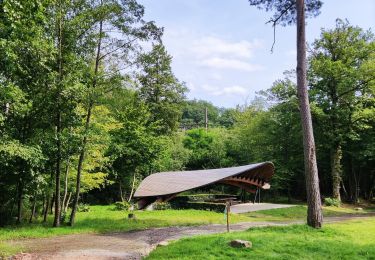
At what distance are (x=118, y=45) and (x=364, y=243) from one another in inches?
433

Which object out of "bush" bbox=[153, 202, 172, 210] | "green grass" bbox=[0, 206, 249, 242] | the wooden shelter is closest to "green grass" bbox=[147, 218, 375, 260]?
"green grass" bbox=[0, 206, 249, 242]

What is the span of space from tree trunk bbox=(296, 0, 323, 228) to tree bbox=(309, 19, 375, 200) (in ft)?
45.4

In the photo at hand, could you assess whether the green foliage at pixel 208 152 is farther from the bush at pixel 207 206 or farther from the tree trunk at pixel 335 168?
the bush at pixel 207 206

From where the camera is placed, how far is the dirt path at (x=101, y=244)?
8562 millimetres

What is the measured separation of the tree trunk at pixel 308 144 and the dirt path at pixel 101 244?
3493 millimetres

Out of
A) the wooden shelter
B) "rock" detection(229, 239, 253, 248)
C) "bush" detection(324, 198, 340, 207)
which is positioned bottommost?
"rock" detection(229, 239, 253, 248)

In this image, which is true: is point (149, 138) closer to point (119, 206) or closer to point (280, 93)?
point (119, 206)

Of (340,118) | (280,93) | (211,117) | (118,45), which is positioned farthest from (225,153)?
(211,117)

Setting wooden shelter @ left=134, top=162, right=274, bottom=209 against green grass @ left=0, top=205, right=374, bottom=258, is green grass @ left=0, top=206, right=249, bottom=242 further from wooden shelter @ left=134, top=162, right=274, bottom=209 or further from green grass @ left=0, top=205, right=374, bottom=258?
wooden shelter @ left=134, top=162, right=274, bottom=209

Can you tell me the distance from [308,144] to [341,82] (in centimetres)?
1540

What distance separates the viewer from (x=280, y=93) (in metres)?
27.8

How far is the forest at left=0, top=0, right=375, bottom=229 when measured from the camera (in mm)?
12039

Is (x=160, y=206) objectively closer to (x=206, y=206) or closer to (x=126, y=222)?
(x=206, y=206)

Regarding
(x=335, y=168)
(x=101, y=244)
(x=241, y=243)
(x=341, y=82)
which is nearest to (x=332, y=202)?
(x=335, y=168)
